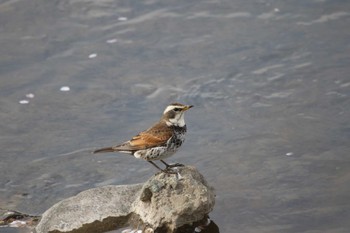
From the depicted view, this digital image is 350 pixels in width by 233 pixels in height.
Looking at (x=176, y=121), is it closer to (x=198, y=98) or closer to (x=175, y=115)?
(x=175, y=115)

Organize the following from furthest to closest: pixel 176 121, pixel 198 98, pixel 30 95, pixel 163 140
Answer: pixel 30 95 → pixel 198 98 → pixel 176 121 → pixel 163 140

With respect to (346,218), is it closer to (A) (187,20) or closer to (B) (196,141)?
(B) (196,141)

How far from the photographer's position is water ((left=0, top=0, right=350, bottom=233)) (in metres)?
10.4

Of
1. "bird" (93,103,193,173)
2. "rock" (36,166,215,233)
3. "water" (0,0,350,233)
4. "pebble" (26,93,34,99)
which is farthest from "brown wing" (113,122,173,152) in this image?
"pebble" (26,93,34,99)

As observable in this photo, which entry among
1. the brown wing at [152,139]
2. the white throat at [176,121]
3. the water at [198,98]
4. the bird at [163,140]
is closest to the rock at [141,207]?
the bird at [163,140]

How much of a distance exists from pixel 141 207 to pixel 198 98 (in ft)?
13.8

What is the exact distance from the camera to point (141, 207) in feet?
29.5

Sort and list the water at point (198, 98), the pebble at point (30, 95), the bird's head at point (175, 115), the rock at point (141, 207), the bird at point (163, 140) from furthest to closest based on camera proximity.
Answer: the pebble at point (30, 95)
the water at point (198, 98)
the bird's head at point (175, 115)
the bird at point (163, 140)
the rock at point (141, 207)

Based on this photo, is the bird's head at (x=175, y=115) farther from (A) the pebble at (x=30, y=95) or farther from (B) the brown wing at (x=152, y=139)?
(A) the pebble at (x=30, y=95)

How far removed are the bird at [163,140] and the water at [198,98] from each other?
1.23 meters

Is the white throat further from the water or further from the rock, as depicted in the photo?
the water

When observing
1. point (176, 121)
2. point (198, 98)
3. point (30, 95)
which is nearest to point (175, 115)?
point (176, 121)

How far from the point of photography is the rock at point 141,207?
344 inches

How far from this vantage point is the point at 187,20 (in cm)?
1523
